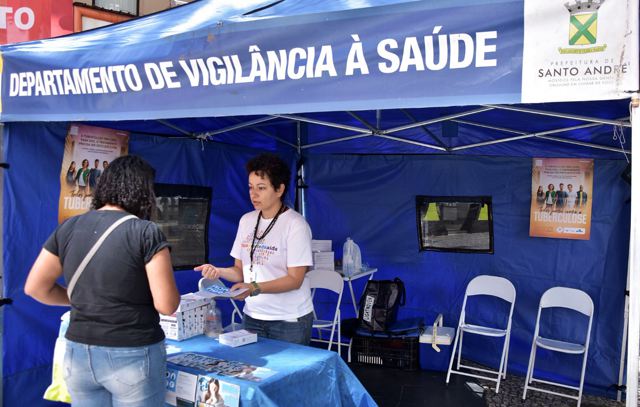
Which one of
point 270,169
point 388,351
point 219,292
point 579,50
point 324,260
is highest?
point 579,50

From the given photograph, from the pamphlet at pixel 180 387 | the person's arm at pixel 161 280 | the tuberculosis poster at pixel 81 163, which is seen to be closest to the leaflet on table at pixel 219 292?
the pamphlet at pixel 180 387

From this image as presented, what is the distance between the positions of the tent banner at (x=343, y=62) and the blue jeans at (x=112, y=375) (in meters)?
0.95

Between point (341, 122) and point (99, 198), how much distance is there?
275cm

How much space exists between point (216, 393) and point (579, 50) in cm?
154

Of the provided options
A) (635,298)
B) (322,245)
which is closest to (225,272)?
(635,298)

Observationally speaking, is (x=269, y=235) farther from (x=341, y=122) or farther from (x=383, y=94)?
(x=341, y=122)

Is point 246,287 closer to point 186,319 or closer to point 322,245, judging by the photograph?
point 186,319

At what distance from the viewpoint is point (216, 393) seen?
71.4 inches

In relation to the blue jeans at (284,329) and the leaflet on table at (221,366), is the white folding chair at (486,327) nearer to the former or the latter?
the blue jeans at (284,329)

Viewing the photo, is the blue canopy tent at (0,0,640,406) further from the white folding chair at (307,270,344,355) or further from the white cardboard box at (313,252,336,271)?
the white folding chair at (307,270,344,355)

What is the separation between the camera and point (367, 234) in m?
5.00

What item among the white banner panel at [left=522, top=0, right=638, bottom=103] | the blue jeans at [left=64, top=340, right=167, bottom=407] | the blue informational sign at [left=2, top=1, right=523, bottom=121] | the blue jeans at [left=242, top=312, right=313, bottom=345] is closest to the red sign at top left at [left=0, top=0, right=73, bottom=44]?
the blue informational sign at [left=2, top=1, right=523, bottom=121]

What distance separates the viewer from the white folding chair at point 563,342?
387 centimetres

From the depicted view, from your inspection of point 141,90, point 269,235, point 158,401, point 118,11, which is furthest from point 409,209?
point 118,11
